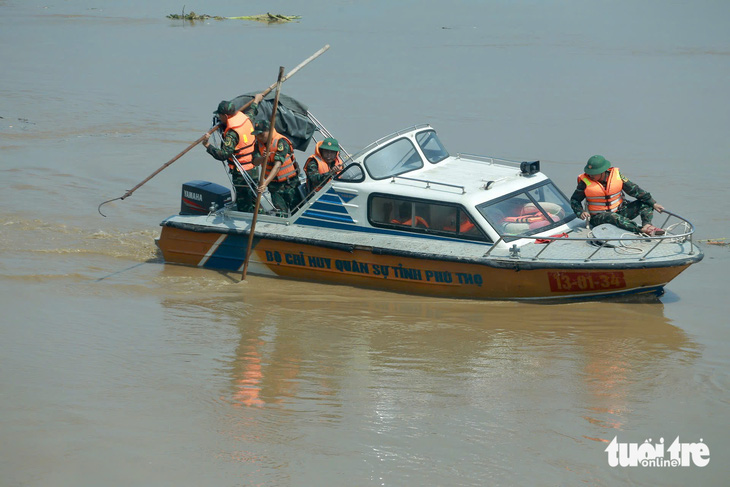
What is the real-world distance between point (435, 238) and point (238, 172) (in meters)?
2.83

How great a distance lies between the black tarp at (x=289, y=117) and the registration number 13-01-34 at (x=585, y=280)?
13.5 feet

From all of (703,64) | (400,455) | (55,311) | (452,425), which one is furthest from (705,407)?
(703,64)

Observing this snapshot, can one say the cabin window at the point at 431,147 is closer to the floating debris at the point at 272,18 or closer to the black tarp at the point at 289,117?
the black tarp at the point at 289,117

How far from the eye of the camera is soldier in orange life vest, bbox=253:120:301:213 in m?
10.9

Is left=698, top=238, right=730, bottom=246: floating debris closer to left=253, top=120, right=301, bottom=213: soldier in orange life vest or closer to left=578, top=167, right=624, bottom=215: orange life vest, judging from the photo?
left=578, top=167, right=624, bottom=215: orange life vest

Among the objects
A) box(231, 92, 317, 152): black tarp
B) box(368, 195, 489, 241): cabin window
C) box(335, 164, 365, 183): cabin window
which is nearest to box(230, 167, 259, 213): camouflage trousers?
box(231, 92, 317, 152): black tarp

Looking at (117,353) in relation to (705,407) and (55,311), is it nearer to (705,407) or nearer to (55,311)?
(55,311)

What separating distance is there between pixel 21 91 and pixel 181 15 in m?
16.2

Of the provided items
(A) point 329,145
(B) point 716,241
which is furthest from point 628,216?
(A) point 329,145

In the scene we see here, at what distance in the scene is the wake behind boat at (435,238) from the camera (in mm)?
9633

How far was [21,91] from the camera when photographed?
72.0ft

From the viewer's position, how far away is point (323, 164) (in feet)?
35.5

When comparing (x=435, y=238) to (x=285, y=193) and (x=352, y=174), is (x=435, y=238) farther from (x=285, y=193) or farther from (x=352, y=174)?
(x=285, y=193)

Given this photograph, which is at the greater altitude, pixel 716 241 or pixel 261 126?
pixel 261 126
